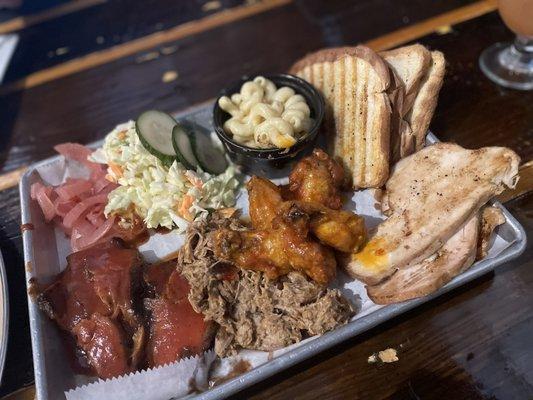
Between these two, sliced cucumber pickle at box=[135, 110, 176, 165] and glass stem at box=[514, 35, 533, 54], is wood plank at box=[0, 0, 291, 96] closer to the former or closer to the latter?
sliced cucumber pickle at box=[135, 110, 176, 165]

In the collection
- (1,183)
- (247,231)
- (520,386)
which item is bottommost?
(520,386)

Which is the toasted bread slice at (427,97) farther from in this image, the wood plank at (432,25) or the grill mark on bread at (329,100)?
the wood plank at (432,25)

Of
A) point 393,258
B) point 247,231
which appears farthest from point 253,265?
point 393,258

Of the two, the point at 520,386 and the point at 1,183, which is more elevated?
the point at 1,183

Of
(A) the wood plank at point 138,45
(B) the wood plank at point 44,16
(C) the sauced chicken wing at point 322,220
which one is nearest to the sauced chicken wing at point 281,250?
(C) the sauced chicken wing at point 322,220

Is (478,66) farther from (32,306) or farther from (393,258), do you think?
(32,306)

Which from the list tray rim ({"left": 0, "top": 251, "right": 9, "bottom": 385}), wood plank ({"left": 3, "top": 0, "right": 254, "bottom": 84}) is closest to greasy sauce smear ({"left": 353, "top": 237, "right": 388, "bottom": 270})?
tray rim ({"left": 0, "top": 251, "right": 9, "bottom": 385})

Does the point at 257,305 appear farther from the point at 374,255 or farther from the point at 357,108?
the point at 357,108
